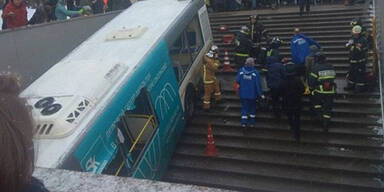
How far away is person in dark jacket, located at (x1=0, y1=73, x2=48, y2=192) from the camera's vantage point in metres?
1.16

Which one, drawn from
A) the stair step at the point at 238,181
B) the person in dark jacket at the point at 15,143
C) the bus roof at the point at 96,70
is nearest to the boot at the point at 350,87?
the stair step at the point at 238,181

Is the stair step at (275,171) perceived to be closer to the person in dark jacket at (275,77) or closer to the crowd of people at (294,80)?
the crowd of people at (294,80)

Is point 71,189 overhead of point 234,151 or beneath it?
overhead

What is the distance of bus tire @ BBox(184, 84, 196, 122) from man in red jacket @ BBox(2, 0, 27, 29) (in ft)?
15.4

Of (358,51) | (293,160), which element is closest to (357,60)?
(358,51)

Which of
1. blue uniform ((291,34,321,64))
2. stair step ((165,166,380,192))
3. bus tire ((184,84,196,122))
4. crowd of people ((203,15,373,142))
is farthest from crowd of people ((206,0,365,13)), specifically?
stair step ((165,166,380,192))

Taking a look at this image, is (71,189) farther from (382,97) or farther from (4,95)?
(382,97)

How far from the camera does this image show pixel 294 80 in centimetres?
859

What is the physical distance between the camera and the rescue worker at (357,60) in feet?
31.0

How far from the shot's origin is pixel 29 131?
1260 millimetres

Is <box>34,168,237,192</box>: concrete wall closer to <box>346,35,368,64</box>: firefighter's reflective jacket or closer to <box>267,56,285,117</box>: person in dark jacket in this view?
<box>267,56,285,117</box>: person in dark jacket

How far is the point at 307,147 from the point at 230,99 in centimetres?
274

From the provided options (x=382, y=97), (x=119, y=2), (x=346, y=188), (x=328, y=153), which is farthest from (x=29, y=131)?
(x=119, y=2)

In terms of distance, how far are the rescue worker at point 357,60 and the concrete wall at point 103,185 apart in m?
8.71
